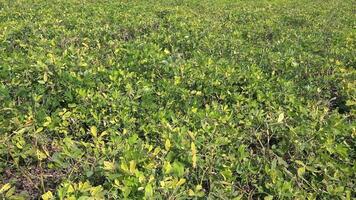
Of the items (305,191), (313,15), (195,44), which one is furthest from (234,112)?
(313,15)

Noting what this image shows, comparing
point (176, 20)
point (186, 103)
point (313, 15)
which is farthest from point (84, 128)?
point (313, 15)

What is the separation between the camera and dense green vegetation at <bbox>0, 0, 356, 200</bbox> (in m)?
2.53

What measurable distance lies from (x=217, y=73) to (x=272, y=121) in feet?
4.25

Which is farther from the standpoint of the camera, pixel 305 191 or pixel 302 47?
pixel 302 47

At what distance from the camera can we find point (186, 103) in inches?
152

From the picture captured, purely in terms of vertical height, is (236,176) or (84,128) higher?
(236,176)

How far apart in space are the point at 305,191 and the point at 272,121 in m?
0.79

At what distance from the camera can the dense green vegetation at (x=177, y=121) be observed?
8.31 feet

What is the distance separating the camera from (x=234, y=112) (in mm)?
3594

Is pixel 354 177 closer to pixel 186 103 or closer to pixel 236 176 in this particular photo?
pixel 236 176

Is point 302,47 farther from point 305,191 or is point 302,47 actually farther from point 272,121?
point 305,191

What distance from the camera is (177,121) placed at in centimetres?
327

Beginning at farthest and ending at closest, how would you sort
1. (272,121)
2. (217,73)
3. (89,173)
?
(217,73), (272,121), (89,173)

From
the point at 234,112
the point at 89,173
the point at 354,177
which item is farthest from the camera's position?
the point at 234,112
